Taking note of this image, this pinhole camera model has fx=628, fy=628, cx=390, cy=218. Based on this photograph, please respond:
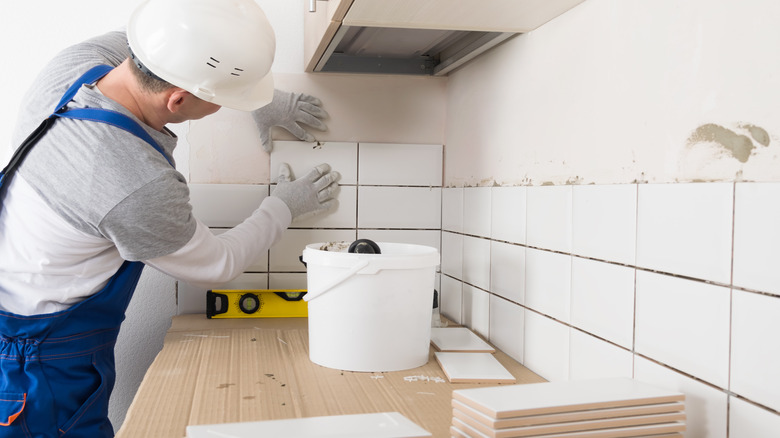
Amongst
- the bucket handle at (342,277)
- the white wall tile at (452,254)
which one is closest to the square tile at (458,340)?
the white wall tile at (452,254)

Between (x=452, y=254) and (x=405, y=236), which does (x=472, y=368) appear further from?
(x=405, y=236)

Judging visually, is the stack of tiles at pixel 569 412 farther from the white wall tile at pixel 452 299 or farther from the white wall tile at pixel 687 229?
the white wall tile at pixel 452 299

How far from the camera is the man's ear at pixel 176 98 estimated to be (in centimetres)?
129

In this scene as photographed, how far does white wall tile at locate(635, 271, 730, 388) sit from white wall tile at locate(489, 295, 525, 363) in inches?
16.9

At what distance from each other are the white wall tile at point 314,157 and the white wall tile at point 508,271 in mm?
617

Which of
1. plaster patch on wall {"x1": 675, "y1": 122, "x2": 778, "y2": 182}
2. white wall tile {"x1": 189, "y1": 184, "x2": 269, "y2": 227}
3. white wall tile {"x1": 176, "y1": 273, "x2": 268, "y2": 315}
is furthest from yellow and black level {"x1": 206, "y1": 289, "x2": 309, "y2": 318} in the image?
plaster patch on wall {"x1": 675, "y1": 122, "x2": 778, "y2": 182}

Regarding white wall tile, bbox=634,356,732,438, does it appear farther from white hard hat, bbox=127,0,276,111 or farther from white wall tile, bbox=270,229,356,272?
white wall tile, bbox=270,229,356,272

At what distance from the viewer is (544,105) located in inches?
50.9

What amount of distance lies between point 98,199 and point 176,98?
261 millimetres

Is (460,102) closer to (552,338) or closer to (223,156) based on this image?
(223,156)

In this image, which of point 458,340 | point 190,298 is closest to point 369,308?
point 458,340

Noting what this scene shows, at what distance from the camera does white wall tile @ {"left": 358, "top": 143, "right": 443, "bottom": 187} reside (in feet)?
6.57

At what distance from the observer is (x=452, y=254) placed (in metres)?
1.90

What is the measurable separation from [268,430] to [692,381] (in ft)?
1.85
